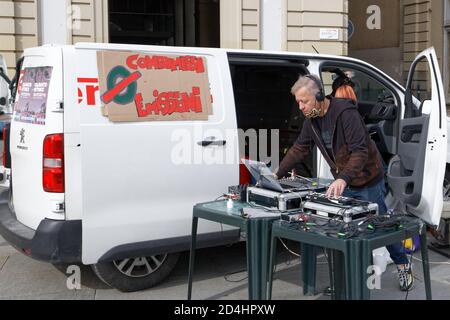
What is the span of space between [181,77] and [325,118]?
119cm

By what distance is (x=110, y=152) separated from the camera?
169 inches

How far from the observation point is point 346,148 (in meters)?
4.16

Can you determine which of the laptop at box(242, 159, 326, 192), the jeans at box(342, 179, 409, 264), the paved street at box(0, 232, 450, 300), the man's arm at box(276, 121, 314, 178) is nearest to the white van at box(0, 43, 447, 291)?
the paved street at box(0, 232, 450, 300)

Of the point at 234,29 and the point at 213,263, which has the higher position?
the point at 234,29

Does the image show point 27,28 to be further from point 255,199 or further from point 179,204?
point 255,199

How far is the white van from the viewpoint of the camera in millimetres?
4199

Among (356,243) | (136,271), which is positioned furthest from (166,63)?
(356,243)

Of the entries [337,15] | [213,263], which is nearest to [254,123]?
[213,263]

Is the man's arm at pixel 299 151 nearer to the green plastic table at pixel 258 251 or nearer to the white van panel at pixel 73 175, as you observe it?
the green plastic table at pixel 258 251

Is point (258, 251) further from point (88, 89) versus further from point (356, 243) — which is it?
point (88, 89)

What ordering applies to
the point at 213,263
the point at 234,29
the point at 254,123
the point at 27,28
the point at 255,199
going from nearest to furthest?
the point at 255,199
the point at 213,263
the point at 254,123
the point at 27,28
the point at 234,29

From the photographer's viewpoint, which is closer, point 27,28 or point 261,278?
point 261,278

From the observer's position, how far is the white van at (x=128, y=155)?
4.20 metres

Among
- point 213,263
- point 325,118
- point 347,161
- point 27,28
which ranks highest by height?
point 27,28
